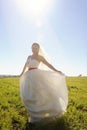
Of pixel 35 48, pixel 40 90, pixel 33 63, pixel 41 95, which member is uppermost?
pixel 35 48

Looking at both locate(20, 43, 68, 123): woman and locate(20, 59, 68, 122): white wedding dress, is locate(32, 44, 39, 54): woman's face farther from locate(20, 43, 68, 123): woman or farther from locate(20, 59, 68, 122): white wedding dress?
locate(20, 59, 68, 122): white wedding dress

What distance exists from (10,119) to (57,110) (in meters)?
1.86

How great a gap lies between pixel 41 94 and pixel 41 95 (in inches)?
1.6

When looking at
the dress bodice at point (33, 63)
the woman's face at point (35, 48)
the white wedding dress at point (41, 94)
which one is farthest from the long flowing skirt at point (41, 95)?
the woman's face at point (35, 48)

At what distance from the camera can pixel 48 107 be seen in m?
11.5

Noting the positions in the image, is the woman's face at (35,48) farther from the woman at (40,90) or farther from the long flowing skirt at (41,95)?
the long flowing skirt at (41,95)

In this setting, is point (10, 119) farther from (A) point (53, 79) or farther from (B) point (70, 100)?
(B) point (70, 100)

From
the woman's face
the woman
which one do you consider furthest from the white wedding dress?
the woman's face

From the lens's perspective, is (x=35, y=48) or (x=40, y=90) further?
(x=35, y=48)

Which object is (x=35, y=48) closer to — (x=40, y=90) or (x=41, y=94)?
(x=40, y=90)

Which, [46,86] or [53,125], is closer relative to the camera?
[53,125]

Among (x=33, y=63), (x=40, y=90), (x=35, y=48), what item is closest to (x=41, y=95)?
(x=40, y=90)

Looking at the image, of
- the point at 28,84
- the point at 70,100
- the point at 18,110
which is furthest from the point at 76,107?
the point at 28,84

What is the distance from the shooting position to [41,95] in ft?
38.1
